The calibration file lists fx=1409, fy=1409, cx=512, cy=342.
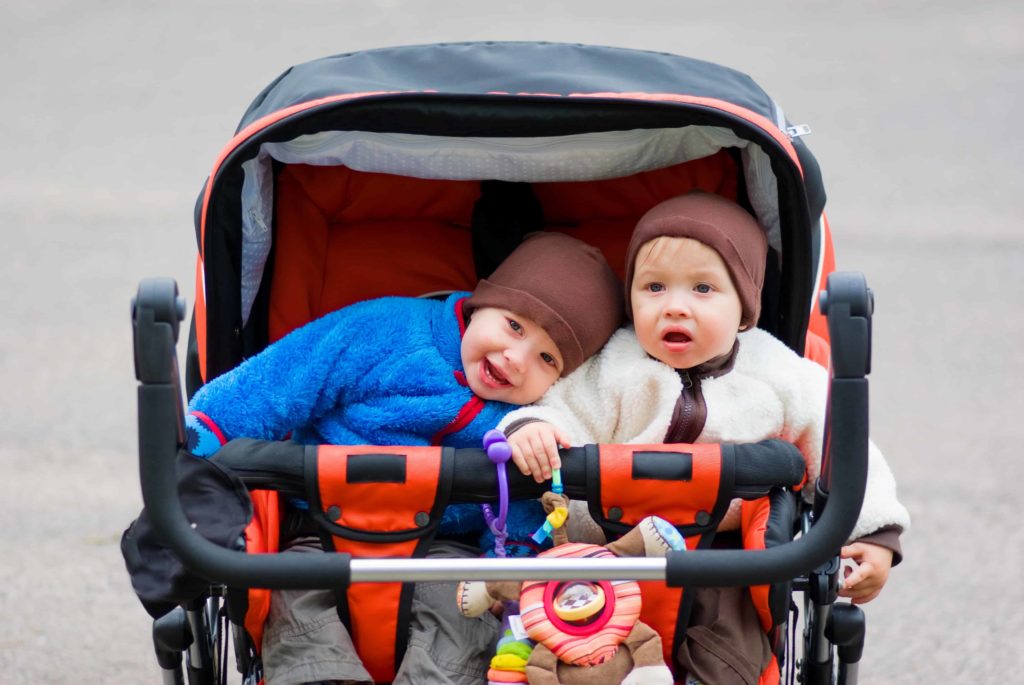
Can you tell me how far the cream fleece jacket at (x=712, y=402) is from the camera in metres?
2.49

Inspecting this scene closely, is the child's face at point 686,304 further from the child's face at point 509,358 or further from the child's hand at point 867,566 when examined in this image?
the child's hand at point 867,566

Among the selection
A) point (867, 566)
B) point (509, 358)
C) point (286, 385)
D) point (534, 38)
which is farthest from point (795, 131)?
point (534, 38)

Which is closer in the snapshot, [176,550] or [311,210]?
[176,550]

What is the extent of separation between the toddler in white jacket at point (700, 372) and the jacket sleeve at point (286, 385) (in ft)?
1.13

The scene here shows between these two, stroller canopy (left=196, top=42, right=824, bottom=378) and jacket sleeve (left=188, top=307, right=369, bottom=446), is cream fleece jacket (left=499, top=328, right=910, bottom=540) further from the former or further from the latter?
jacket sleeve (left=188, top=307, right=369, bottom=446)

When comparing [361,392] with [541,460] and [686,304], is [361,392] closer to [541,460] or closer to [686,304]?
[541,460]

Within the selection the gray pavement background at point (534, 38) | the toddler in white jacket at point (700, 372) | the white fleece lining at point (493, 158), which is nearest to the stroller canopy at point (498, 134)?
the white fleece lining at point (493, 158)

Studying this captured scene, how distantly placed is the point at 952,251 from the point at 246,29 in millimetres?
4743

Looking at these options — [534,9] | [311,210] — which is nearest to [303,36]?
[534,9]

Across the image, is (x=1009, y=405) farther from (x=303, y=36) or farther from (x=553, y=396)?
(x=303, y=36)

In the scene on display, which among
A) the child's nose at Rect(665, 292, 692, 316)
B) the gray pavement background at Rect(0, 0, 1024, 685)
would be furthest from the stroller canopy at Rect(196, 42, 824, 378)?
the gray pavement background at Rect(0, 0, 1024, 685)

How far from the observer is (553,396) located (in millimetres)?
2580

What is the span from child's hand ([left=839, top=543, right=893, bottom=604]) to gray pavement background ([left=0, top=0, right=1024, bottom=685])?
1280mm

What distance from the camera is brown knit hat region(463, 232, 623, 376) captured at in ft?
8.32
